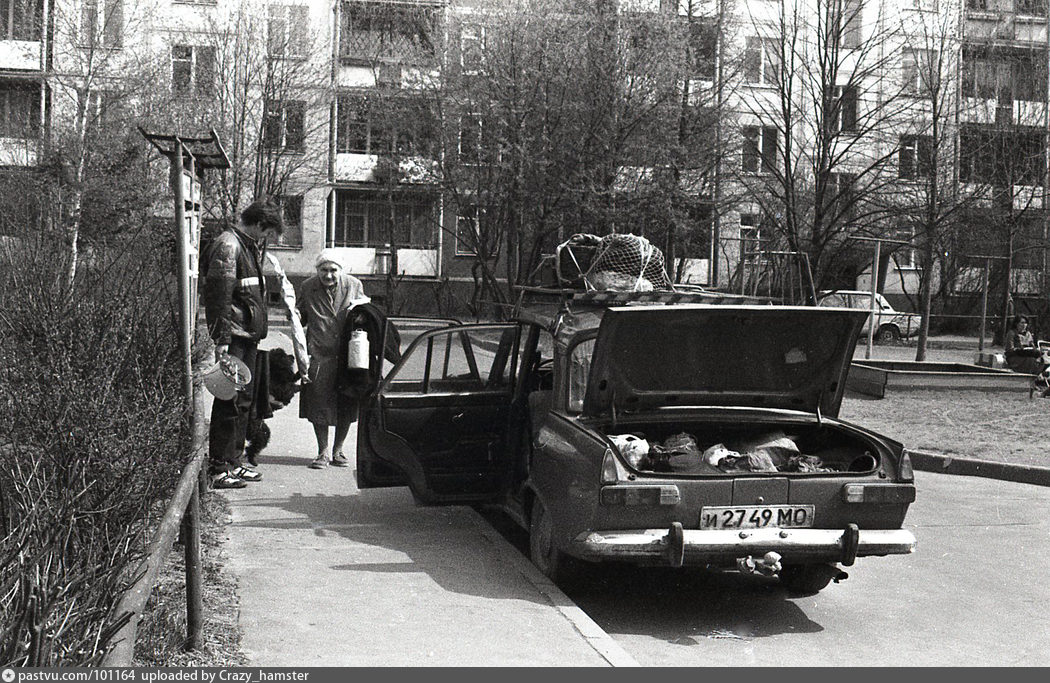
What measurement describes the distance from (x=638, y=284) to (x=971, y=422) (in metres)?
8.81

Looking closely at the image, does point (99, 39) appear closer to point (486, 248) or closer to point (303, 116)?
point (303, 116)

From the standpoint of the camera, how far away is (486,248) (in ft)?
122

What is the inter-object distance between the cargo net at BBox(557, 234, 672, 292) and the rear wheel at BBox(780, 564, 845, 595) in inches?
88.9

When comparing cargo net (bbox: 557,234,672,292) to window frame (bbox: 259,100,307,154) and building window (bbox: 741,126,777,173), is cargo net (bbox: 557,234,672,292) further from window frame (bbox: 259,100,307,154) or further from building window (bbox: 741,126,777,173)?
window frame (bbox: 259,100,307,154)

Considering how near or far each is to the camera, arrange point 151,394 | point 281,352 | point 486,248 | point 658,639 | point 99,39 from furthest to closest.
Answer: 1. point 99,39
2. point 486,248
3. point 281,352
4. point 151,394
5. point 658,639

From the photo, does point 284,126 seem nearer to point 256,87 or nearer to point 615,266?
point 256,87

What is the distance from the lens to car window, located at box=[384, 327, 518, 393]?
8.20 m

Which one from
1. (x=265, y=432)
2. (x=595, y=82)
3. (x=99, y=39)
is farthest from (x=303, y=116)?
(x=265, y=432)

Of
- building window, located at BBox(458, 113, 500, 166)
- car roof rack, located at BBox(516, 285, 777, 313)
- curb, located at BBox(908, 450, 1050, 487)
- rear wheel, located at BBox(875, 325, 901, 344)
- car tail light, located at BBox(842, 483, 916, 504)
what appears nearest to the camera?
car tail light, located at BBox(842, 483, 916, 504)

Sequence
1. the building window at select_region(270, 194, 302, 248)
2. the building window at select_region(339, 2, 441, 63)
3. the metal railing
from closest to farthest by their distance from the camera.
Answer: the metal railing → the building window at select_region(339, 2, 441, 63) → the building window at select_region(270, 194, 302, 248)

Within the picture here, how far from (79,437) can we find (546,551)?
2.57 meters

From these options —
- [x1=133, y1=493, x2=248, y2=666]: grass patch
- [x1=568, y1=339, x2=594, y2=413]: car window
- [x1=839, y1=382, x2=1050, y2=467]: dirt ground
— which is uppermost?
[x1=568, y1=339, x2=594, y2=413]: car window

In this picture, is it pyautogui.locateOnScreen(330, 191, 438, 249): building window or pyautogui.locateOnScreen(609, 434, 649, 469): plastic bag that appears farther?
pyautogui.locateOnScreen(330, 191, 438, 249): building window

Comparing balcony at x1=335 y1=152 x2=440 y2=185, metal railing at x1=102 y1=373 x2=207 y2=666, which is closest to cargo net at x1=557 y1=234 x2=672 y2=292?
metal railing at x1=102 y1=373 x2=207 y2=666
